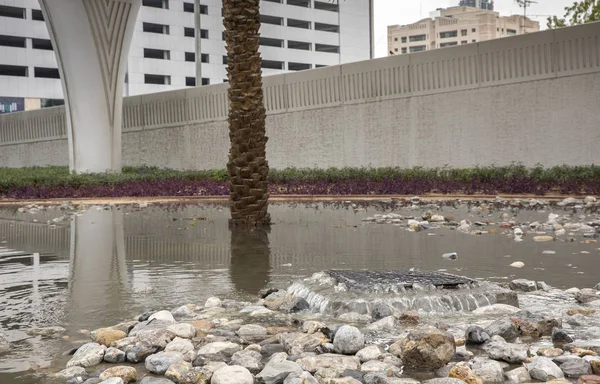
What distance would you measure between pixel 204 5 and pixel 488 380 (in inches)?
3078

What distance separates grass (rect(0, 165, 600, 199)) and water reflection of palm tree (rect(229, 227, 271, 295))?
893 centimetres

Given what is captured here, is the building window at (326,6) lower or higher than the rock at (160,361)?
higher

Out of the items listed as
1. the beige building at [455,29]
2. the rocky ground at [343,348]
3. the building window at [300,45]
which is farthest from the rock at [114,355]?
the beige building at [455,29]

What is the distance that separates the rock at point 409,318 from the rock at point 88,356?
204cm

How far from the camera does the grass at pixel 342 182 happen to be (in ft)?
63.5

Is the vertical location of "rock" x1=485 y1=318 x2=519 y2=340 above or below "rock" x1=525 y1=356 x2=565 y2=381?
above

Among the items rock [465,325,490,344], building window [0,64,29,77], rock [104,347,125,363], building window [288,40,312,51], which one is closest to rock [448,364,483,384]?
rock [465,325,490,344]

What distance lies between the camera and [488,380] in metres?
4.24

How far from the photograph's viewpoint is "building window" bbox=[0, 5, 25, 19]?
70.1 m

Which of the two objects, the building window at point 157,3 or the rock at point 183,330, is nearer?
the rock at point 183,330

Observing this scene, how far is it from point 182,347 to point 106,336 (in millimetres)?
588

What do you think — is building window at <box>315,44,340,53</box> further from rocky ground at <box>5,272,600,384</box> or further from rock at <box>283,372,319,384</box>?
rock at <box>283,372,319,384</box>

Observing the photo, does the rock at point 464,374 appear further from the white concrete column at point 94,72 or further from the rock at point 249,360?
the white concrete column at point 94,72

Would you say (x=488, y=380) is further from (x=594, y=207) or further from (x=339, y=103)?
(x=339, y=103)
